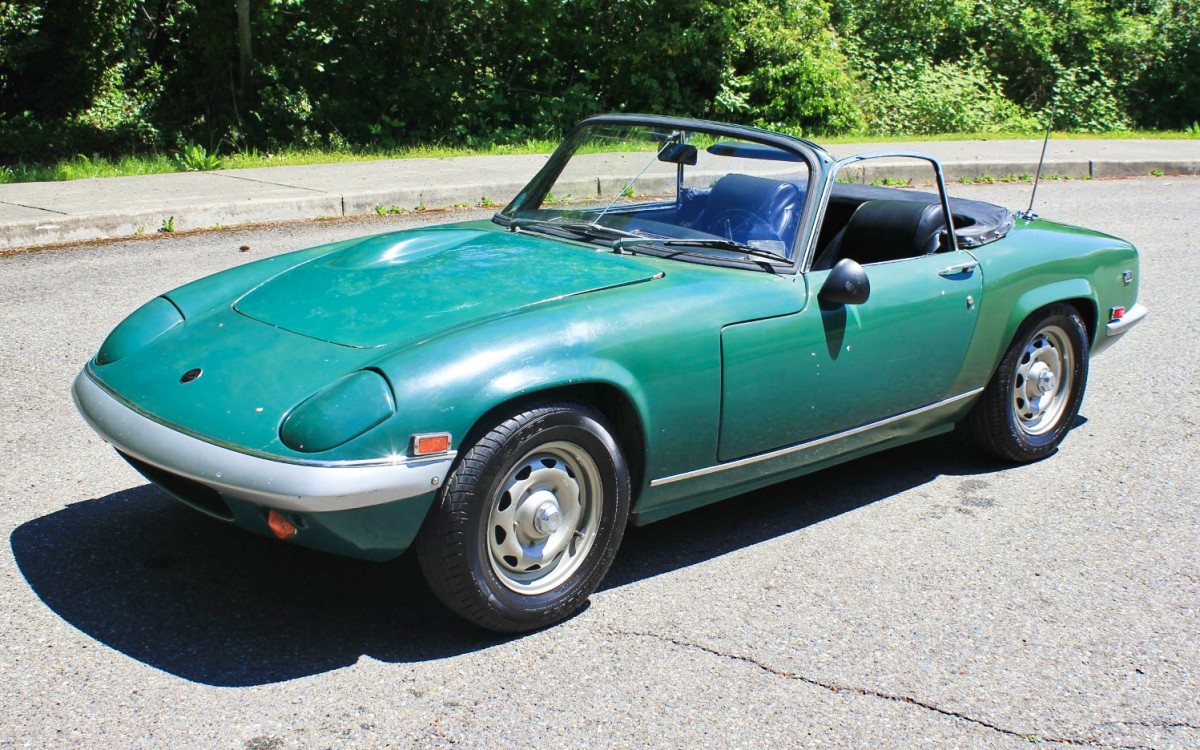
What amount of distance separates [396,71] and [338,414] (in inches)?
627

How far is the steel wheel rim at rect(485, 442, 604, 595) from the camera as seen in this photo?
3.39 m

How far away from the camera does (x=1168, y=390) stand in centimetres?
613

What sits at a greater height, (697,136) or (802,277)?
(697,136)

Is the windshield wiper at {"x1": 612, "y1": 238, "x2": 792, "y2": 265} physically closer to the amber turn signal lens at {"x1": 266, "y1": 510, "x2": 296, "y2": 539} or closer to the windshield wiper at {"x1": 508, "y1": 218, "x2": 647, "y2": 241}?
the windshield wiper at {"x1": 508, "y1": 218, "x2": 647, "y2": 241}

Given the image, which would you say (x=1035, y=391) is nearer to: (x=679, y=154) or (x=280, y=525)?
(x=679, y=154)

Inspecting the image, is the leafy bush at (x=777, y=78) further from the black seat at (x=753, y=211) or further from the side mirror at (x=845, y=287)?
the side mirror at (x=845, y=287)

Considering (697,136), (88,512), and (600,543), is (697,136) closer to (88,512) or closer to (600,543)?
(600,543)

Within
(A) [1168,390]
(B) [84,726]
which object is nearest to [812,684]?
(B) [84,726]

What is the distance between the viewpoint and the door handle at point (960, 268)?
4533 mm

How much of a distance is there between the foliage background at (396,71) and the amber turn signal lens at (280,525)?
13525mm

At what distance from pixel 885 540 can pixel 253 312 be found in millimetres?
2212

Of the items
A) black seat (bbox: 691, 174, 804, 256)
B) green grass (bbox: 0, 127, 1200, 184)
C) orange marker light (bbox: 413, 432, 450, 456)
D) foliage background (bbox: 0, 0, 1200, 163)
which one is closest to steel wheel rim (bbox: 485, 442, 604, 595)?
orange marker light (bbox: 413, 432, 450, 456)

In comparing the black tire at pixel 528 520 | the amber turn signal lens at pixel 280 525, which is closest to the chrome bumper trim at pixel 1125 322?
the black tire at pixel 528 520

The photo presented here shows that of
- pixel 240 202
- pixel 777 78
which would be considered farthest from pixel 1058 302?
pixel 777 78
